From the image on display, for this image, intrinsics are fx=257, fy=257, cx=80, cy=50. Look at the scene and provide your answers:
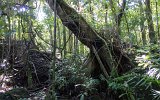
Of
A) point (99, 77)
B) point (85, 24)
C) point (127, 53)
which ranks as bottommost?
point (99, 77)

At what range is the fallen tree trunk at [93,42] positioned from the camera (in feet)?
20.9

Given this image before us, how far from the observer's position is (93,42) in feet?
21.3

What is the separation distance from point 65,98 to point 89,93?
648mm

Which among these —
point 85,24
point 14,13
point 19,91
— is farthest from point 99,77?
point 14,13

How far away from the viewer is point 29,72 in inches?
284

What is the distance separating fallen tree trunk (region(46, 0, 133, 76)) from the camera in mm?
6367

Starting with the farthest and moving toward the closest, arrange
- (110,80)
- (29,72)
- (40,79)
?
(40,79), (29,72), (110,80)

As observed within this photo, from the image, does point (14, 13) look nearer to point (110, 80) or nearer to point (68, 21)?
point (68, 21)

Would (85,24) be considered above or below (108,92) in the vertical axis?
above

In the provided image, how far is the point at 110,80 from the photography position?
5.66m

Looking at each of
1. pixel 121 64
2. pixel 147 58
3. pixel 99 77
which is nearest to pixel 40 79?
pixel 99 77

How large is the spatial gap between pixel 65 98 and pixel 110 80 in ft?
4.12

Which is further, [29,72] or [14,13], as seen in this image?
[29,72]

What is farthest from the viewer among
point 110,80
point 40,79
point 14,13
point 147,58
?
point 40,79
